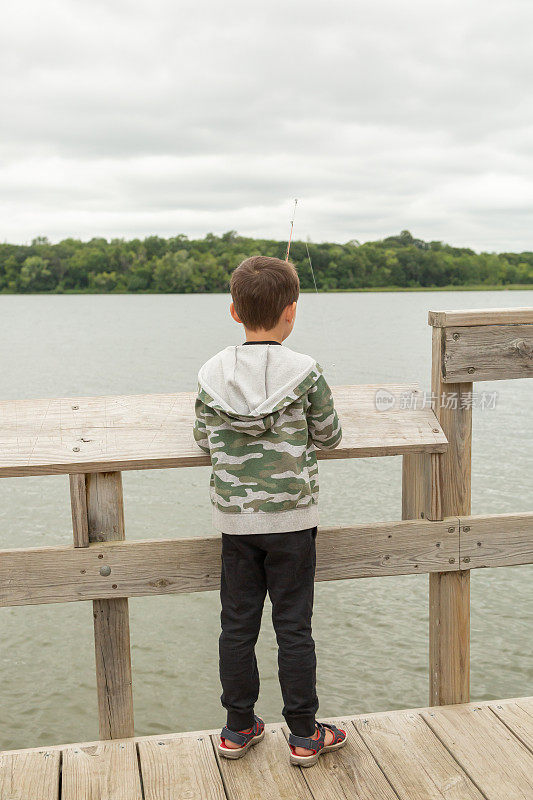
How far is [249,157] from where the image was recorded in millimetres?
56844

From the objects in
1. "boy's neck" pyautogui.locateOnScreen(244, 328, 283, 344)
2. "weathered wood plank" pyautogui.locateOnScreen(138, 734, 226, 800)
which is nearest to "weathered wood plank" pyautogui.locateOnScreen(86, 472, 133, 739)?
"weathered wood plank" pyautogui.locateOnScreen(138, 734, 226, 800)

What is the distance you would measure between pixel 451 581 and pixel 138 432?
1.06 metres

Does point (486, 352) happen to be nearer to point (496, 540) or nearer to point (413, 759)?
point (496, 540)

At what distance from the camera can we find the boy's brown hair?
81.7 inches

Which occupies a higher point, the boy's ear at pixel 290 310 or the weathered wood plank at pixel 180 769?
the boy's ear at pixel 290 310

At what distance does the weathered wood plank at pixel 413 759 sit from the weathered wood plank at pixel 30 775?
0.87m

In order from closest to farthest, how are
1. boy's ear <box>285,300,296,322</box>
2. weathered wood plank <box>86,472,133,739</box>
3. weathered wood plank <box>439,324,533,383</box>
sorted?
boy's ear <box>285,300,296,322</box> < weathered wood plank <box>86,472,133,739</box> < weathered wood plank <box>439,324,533,383</box>

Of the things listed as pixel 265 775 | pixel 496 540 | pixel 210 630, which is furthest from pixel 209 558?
pixel 210 630

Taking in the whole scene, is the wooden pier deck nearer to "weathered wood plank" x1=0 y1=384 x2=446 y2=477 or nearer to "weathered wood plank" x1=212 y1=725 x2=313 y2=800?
"weathered wood plank" x1=212 y1=725 x2=313 y2=800

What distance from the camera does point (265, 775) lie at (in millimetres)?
2121

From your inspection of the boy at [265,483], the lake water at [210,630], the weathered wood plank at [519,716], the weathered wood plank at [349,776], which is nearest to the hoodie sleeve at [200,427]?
the boy at [265,483]

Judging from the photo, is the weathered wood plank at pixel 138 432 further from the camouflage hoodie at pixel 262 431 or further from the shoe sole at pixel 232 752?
the shoe sole at pixel 232 752

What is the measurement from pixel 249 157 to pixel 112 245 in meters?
14.6

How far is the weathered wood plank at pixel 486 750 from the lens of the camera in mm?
2051
